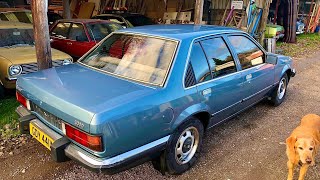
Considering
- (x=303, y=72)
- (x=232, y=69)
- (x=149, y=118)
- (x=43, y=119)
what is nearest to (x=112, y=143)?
(x=149, y=118)

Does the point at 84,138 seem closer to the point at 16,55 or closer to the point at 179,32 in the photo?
the point at 179,32

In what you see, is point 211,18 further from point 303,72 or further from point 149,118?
point 149,118

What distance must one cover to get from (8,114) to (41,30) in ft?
4.69

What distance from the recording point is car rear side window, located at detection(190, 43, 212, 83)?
302cm

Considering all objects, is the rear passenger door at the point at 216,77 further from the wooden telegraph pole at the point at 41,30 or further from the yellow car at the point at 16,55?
the yellow car at the point at 16,55

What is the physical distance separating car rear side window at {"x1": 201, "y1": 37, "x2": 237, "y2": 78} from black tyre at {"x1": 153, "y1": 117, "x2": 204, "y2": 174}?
2.31 ft

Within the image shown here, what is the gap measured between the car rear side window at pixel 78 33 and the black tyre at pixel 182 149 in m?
4.52

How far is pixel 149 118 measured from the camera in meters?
2.43

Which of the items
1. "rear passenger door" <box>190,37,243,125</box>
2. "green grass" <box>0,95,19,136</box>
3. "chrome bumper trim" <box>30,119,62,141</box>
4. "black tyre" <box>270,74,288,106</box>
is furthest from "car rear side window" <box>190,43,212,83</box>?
"green grass" <box>0,95,19,136</box>

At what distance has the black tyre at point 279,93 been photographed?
194 inches

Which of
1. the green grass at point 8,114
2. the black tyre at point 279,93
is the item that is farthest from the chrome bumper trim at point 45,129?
the black tyre at point 279,93

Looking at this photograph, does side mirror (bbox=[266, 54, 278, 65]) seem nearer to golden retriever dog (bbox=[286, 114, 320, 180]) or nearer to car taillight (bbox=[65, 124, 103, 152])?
golden retriever dog (bbox=[286, 114, 320, 180])

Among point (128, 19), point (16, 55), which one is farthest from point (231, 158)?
point (128, 19)

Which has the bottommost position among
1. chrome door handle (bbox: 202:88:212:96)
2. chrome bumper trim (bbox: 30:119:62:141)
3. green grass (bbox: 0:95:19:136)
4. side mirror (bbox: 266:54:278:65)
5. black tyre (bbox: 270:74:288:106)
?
green grass (bbox: 0:95:19:136)
